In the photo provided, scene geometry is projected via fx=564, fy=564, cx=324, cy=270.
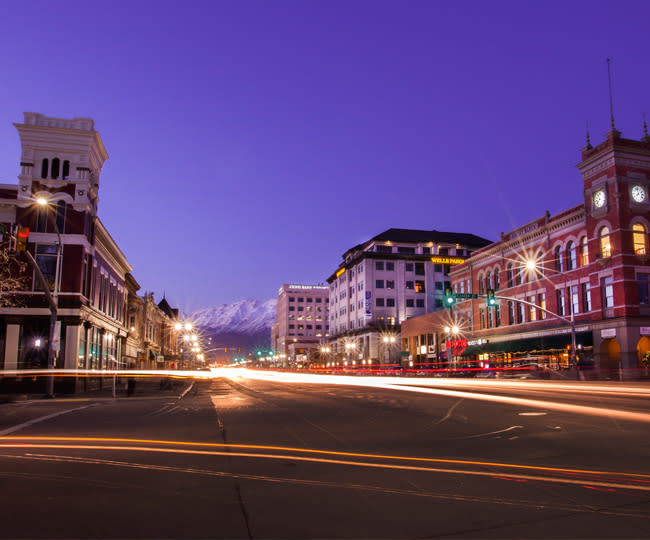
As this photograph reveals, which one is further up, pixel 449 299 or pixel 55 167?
pixel 55 167

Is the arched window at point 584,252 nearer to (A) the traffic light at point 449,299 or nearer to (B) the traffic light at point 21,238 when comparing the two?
(A) the traffic light at point 449,299

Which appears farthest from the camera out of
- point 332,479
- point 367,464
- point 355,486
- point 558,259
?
point 558,259

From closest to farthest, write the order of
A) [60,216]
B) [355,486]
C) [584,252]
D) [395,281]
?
[355,486], [60,216], [584,252], [395,281]

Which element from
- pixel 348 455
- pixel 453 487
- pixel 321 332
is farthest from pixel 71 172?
pixel 321 332

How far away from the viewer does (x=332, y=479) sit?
7574 mm

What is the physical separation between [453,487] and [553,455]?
3169 millimetres

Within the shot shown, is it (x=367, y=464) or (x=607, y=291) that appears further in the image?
(x=607, y=291)

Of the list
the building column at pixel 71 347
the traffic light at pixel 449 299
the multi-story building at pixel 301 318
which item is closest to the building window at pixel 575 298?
the traffic light at pixel 449 299

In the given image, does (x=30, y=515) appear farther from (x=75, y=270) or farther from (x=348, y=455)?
(x=75, y=270)

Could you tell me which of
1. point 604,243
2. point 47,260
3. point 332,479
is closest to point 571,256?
point 604,243

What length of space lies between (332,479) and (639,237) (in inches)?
1875

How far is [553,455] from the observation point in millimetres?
9273

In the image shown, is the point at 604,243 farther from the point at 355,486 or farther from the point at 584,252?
the point at 355,486

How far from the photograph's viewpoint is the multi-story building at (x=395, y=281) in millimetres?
112375
